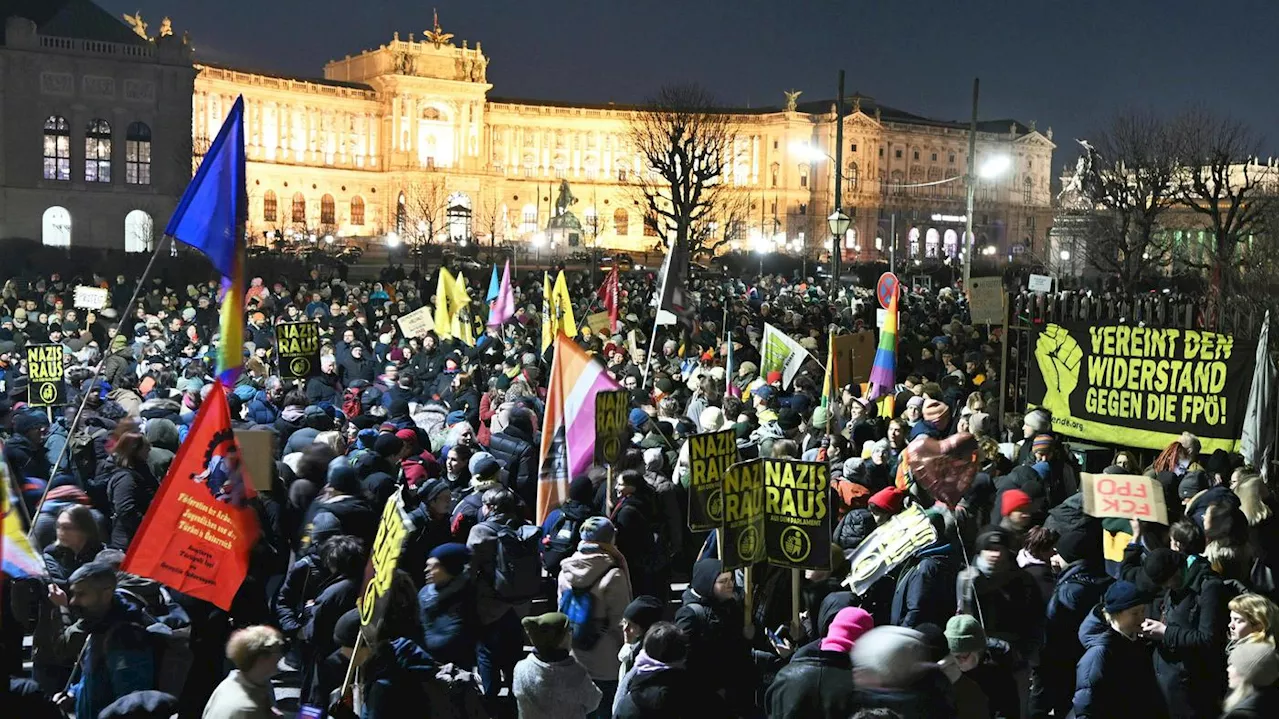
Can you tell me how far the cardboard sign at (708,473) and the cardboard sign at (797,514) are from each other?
665mm

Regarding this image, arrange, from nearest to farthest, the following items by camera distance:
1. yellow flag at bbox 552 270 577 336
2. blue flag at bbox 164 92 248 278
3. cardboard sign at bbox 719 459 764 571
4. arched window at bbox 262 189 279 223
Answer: cardboard sign at bbox 719 459 764 571
blue flag at bbox 164 92 248 278
yellow flag at bbox 552 270 577 336
arched window at bbox 262 189 279 223

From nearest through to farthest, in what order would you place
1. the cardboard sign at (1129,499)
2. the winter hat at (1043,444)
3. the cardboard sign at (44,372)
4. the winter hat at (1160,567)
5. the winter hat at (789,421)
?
1. the winter hat at (1160,567)
2. the cardboard sign at (1129,499)
3. the winter hat at (1043,444)
4. the winter hat at (789,421)
5. the cardboard sign at (44,372)

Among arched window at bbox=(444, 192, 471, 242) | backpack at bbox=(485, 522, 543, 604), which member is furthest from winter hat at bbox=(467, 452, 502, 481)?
arched window at bbox=(444, 192, 471, 242)

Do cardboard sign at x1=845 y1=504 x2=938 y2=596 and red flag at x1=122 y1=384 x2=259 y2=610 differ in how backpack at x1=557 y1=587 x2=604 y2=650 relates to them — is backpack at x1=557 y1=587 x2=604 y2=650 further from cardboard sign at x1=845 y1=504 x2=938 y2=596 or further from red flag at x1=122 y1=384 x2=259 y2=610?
red flag at x1=122 y1=384 x2=259 y2=610

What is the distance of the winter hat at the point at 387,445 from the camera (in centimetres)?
861

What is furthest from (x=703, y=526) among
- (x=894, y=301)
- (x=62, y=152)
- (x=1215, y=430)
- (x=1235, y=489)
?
(x=62, y=152)

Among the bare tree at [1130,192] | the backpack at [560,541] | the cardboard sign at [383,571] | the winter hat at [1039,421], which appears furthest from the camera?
the bare tree at [1130,192]

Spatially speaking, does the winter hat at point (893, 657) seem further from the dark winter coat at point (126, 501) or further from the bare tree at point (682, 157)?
the bare tree at point (682, 157)

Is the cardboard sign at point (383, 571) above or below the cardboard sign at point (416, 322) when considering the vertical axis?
below

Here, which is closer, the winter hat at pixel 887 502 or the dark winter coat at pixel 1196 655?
the dark winter coat at pixel 1196 655

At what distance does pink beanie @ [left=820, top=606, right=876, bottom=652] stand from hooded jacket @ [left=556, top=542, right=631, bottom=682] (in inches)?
65.4

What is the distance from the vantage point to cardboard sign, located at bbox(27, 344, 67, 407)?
12.4m

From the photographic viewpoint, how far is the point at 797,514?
21.4 feet

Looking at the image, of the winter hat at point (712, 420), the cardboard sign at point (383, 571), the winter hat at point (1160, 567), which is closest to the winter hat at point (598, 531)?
the cardboard sign at point (383, 571)
